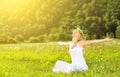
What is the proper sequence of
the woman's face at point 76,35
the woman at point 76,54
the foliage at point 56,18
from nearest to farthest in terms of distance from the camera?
the woman's face at point 76,35, the woman at point 76,54, the foliage at point 56,18

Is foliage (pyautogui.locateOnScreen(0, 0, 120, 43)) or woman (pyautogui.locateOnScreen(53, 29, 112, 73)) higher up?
woman (pyautogui.locateOnScreen(53, 29, 112, 73))

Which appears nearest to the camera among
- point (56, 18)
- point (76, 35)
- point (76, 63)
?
point (76, 35)

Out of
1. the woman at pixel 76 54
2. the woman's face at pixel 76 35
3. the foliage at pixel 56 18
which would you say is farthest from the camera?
the foliage at pixel 56 18

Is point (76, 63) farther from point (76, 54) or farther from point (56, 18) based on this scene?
point (56, 18)

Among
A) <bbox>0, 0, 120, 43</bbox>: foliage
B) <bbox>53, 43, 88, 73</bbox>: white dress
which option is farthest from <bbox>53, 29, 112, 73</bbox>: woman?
<bbox>0, 0, 120, 43</bbox>: foliage

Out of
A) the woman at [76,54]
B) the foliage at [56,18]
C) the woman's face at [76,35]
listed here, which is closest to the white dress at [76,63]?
the woman at [76,54]

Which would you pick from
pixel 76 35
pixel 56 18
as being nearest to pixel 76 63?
pixel 76 35

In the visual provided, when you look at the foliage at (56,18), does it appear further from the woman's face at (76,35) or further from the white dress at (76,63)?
the woman's face at (76,35)

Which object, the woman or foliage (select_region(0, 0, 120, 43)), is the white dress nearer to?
the woman

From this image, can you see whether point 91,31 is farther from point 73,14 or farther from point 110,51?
point 110,51

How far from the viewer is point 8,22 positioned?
4596 inches

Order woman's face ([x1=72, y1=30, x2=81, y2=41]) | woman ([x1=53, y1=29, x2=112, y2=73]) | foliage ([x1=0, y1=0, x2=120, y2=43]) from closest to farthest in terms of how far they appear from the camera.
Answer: woman's face ([x1=72, y1=30, x2=81, y2=41]) < woman ([x1=53, y1=29, x2=112, y2=73]) < foliage ([x1=0, y1=0, x2=120, y2=43])

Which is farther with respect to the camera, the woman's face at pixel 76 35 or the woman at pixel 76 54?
the woman at pixel 76 54

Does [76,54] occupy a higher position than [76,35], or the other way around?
[76,35]
